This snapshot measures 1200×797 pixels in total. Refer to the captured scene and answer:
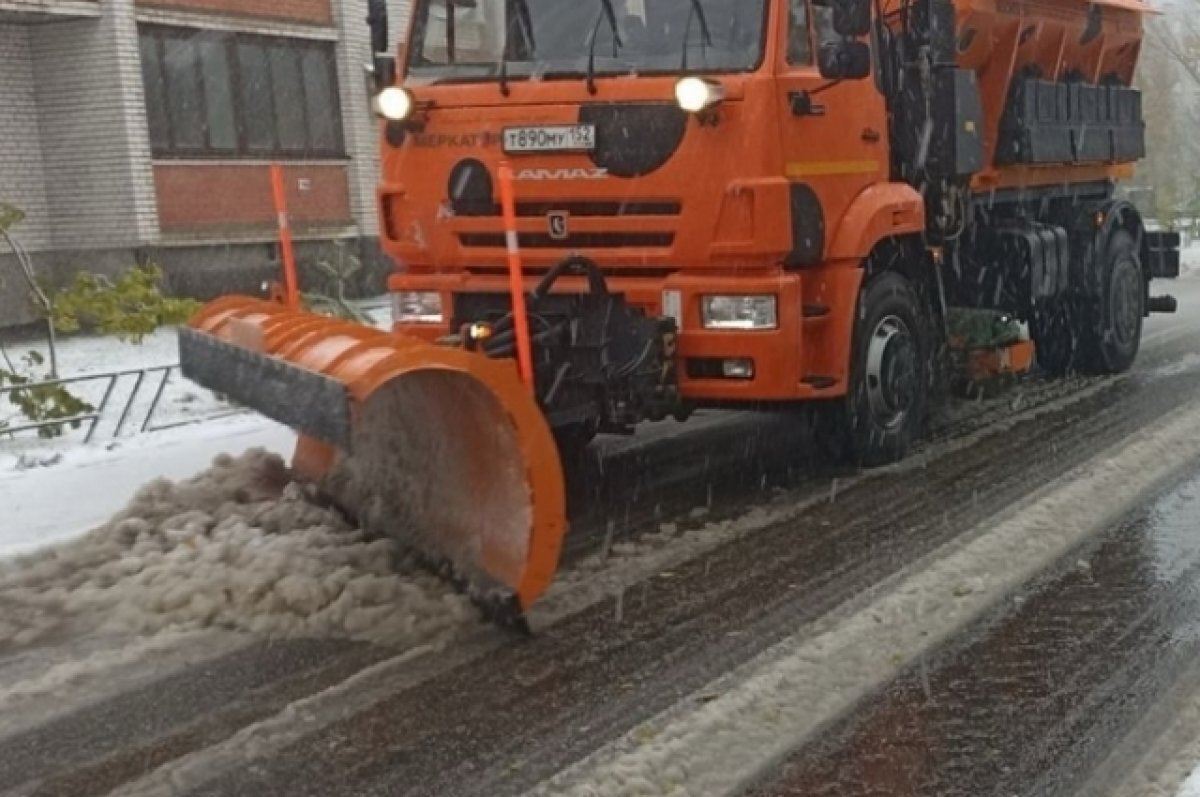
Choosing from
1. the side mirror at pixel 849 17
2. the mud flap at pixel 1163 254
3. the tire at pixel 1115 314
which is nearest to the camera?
the side mirror at pixel 849 17

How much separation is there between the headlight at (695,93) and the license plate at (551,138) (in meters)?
0.48

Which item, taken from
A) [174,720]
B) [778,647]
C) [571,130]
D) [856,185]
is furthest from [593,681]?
[856,185]

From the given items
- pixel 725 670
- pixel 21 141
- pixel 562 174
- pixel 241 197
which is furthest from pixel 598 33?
pixel 241 197

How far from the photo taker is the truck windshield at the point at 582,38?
6871mm

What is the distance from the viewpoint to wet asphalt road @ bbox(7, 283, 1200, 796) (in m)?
4.13

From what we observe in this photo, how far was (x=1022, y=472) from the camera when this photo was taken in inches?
302

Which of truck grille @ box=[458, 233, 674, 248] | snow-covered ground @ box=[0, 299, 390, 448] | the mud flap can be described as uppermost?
truck grille @ box=[458, 233, 674, 248]

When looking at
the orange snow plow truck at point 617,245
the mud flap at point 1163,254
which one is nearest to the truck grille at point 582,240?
the orange snow plow truck at point 617,245

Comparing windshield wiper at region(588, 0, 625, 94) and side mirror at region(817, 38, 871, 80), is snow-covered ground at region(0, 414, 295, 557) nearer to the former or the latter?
windshield wiper at region(588, 0, 625, 94)

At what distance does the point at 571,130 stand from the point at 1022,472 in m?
2.83

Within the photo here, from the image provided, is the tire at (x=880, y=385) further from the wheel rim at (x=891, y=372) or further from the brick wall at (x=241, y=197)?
the brick wall at (x=241, y=197)

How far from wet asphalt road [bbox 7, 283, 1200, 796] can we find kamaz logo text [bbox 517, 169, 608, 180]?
155 cm

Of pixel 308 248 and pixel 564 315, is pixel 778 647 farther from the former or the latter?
pixel 308 248

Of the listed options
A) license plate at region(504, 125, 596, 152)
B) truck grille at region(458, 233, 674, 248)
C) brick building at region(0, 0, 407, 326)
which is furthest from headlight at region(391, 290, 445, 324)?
brick building at region(0, 0, 407, 326)
